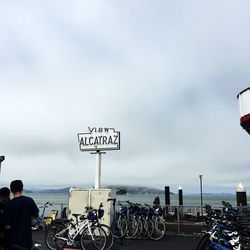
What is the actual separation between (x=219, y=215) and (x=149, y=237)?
4.65 m

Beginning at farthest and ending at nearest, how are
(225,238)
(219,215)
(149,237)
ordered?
1. (149,237)
2. (219,215)
3. (225,238)

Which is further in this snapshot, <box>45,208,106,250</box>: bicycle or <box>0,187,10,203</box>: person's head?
<box>45,208,106,250</box>: bicycle

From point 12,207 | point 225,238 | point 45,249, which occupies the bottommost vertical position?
point 45,249

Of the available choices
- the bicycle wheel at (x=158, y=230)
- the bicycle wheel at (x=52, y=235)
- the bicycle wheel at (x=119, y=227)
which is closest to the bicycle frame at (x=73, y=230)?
the bicycle wheel at (x=52, y=235)

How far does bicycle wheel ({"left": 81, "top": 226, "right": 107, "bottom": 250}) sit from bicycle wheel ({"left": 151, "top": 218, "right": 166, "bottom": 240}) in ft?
9.88

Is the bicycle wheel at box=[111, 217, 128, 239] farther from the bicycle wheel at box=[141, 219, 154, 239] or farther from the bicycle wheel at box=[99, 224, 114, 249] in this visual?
the bicycle wheel at box=[99, 224, 114, 249]

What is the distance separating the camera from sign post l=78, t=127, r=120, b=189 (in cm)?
1398

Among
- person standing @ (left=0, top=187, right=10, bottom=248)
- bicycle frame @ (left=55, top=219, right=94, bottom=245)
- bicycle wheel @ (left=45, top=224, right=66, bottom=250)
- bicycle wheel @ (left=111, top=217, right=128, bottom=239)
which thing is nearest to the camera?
person standing @ (left=0, top=187, right=10, bottom=248)

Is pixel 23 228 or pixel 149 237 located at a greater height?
pixel 23 228

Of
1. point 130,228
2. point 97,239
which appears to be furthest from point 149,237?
point 97,239

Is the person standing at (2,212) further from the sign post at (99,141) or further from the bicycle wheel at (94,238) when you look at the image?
the sign post at (99,141)

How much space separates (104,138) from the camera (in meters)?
14.1

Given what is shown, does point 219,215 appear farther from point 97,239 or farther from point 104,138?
point 104,138

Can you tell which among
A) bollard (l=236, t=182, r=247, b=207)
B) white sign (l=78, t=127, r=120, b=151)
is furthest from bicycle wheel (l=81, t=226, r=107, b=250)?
bollard (l=236, t=182, r=247, b=207)
